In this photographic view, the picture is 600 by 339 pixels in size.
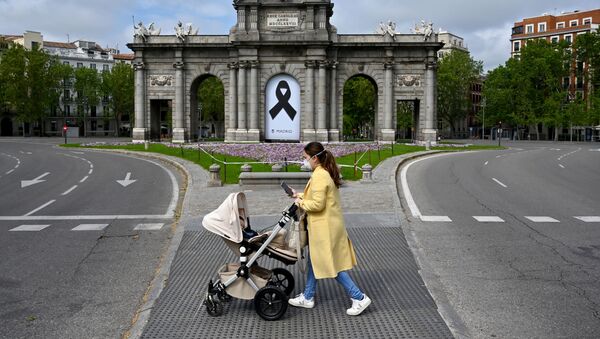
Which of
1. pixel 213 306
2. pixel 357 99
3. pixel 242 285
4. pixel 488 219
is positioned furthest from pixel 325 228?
pixel 357 99

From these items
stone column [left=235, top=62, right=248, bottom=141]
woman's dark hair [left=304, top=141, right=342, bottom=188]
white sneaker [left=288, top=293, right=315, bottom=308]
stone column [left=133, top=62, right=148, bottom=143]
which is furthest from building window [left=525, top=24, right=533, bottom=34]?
white sneaker [left=288, top=293, right=315, bottom=308]

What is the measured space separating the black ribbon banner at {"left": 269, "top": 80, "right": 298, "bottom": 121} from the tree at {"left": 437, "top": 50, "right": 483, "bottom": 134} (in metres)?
50.4

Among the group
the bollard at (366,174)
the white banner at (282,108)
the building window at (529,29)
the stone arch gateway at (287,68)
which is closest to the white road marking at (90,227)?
the bollard at (366,174)

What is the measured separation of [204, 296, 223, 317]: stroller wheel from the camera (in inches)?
267

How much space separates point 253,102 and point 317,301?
4507cm

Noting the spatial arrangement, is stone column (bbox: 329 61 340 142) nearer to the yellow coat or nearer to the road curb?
the road curb

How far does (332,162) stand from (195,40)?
49.2m

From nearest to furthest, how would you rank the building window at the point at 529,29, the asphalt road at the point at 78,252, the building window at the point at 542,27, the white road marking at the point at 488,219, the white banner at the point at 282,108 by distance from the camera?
the asphalt road at the point at 78,252
the white road marking at the point at 488,219
the white banner at the point at 282,108
the building window at the point at 542,27
the building window at the point at 529,29

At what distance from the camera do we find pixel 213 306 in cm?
678

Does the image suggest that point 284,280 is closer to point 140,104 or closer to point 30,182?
point 30,182

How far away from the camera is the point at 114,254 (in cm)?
1044

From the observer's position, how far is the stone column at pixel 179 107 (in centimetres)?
5338

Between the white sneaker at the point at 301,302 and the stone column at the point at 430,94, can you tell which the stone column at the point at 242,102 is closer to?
the stone column at the point at 430,94

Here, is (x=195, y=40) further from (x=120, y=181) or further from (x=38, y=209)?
(x=38, y=209)
